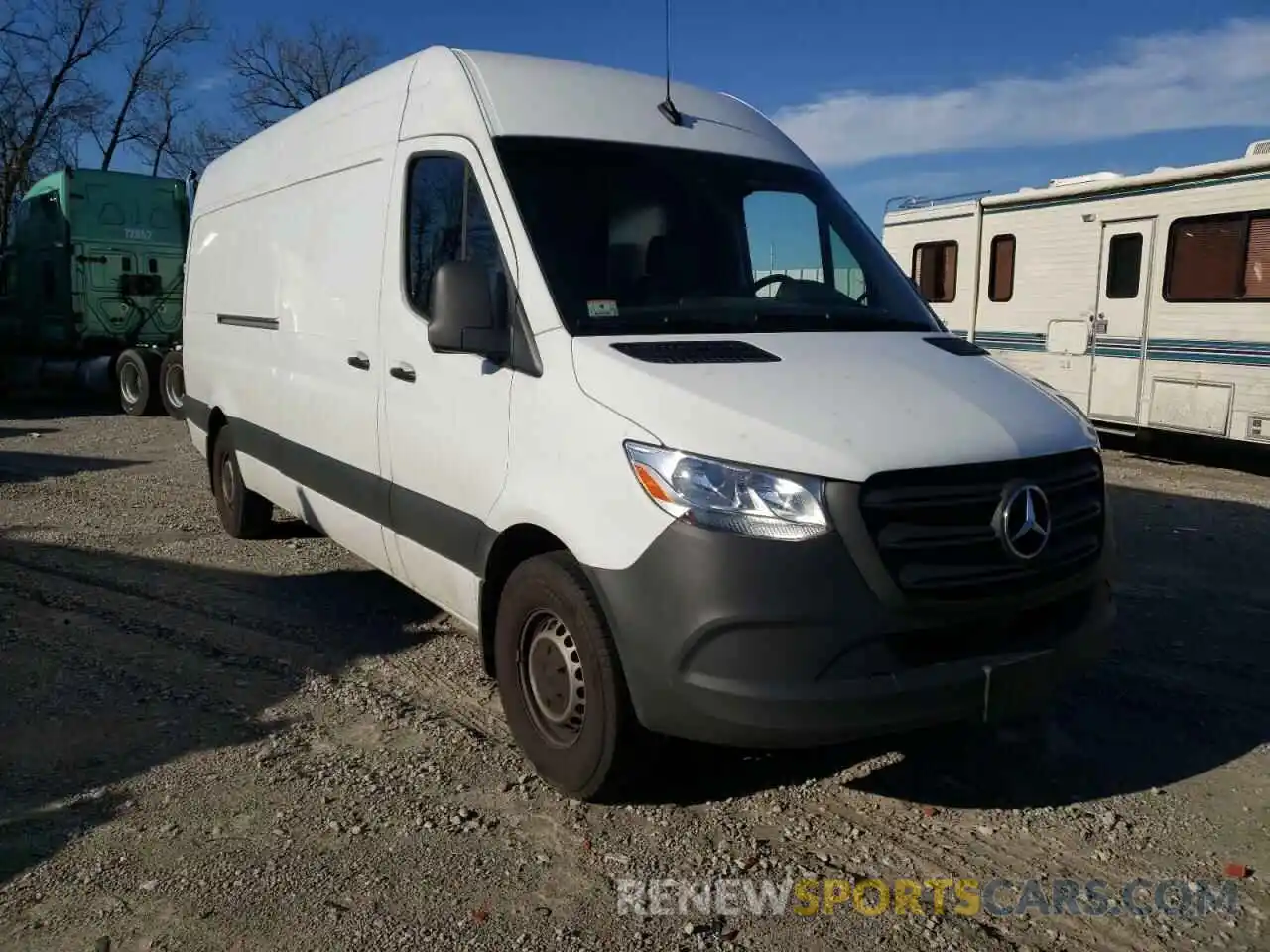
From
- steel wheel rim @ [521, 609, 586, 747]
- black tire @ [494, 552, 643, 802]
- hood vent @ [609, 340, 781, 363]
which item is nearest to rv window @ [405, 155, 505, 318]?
hood vent @ [609, 340, 781, 363]

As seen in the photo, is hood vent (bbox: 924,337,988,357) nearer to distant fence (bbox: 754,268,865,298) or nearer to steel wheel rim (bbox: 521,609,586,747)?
distant fence (bbox: 754,268,865,298)

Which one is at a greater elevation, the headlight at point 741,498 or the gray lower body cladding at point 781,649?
the headlight at point 741,498

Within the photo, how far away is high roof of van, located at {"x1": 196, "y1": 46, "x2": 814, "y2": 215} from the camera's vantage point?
4289 millimetres

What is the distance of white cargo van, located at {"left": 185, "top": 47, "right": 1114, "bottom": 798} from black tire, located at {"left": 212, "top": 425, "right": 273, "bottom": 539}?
207cm

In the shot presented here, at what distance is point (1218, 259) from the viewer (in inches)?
430

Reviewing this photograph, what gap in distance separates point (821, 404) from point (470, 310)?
1.30 meters

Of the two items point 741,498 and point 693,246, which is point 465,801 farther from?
point 693,246

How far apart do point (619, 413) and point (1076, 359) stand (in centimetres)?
1068

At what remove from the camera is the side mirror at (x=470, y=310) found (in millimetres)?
3807

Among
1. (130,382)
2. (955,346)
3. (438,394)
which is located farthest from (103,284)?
(955,346)

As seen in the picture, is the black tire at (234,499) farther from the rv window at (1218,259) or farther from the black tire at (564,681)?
the rv window at (1218,259)

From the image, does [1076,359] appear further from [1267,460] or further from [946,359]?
[946,359]

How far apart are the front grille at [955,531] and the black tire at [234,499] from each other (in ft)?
17.0

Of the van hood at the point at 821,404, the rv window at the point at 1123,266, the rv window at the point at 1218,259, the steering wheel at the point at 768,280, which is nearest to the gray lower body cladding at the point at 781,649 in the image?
the van hood at the point at 821,404
